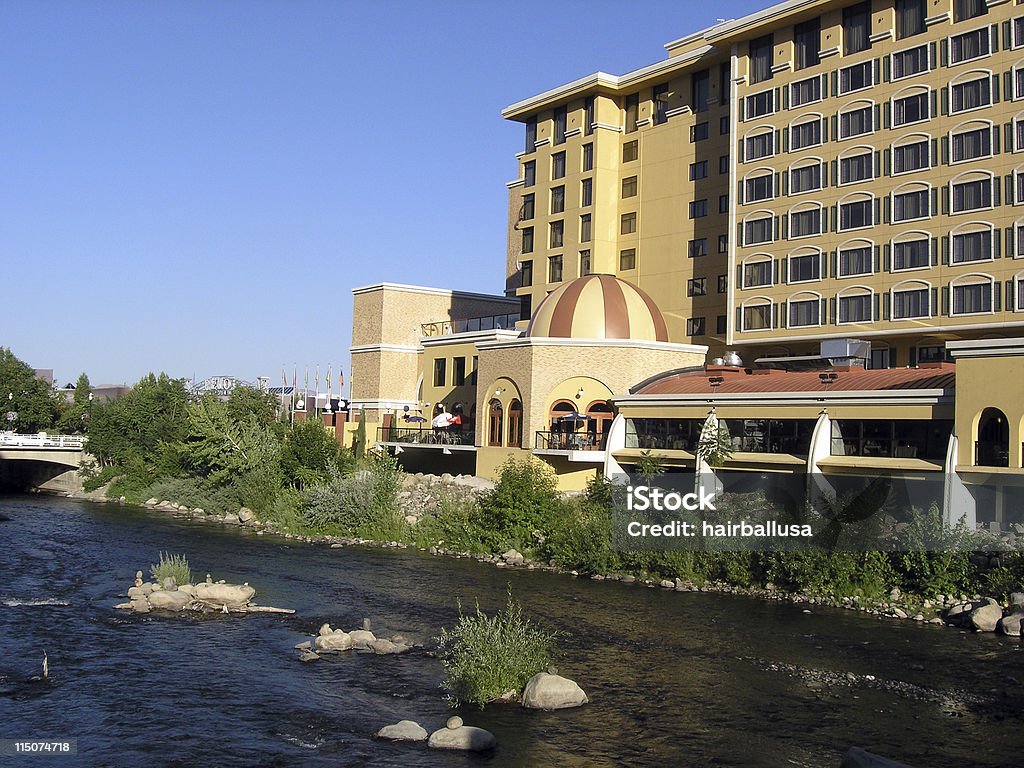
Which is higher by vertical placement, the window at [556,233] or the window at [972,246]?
the window at [556,233]

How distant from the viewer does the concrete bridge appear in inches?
2813

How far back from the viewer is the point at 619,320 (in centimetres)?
5394

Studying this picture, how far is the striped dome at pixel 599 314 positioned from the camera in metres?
53.8

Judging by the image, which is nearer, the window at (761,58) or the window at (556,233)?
the window at (761,58)

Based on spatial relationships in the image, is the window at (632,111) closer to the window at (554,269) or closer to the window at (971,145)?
the window at (554,269)

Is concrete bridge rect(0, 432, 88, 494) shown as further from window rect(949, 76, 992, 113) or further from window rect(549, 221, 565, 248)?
window rect(949, 76, 992, 113)

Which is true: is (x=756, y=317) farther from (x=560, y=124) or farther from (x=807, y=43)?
(x=560, y=124)

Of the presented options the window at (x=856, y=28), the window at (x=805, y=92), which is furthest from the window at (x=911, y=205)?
the window at (x=856, y=28)

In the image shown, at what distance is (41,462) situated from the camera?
256 ft

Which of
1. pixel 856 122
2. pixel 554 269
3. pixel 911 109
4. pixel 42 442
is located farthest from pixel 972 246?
pixel 42 442

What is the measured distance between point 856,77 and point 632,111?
18277 millimetres

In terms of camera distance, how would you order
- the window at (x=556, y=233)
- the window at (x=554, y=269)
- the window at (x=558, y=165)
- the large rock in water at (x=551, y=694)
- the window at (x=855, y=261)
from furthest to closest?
the window at (x=558, y=165) → the window at (x=556, y=233) → the window at (x=554, y=269) → the window at (x=855, y=261) → the large rock in water at (x=551, y=694)

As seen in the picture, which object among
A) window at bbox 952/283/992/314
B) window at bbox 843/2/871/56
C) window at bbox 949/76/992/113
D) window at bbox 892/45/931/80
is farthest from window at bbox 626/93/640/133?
window at bbox 952/283/992/314

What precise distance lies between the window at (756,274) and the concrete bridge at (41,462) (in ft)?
158
